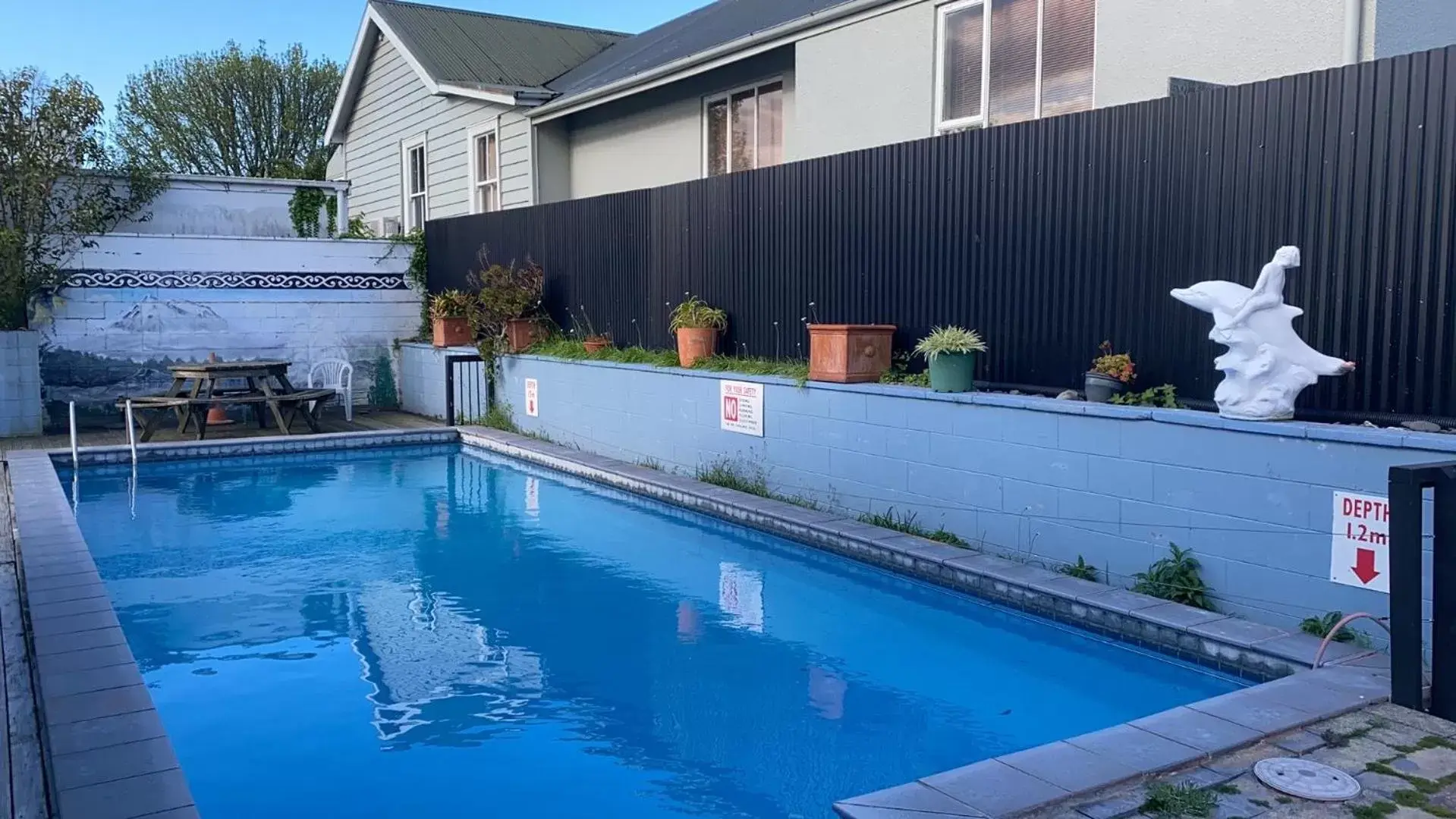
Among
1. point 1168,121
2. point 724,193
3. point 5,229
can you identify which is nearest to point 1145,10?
point 1168,121

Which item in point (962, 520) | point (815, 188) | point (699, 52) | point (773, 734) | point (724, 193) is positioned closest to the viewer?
point (773, 734)

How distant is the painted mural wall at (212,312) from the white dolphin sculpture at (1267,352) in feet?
38.4

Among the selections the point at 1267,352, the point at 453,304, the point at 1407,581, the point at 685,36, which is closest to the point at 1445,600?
the point at 1407,581

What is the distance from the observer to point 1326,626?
4.70 meters

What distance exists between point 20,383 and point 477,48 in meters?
7.73

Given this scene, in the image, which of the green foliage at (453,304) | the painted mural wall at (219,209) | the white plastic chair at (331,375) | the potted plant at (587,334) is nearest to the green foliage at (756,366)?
the potted plant at (587,334)

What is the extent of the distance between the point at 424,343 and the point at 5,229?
455 centimetres

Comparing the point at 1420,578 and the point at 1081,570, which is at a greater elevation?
the point at 1420,578

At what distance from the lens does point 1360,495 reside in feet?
14.9

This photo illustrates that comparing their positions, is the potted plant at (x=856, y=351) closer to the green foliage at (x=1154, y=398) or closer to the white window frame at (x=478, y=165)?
the green foliage at (x=1154, y=398)

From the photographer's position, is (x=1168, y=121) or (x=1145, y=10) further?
(x=1145, y=10)

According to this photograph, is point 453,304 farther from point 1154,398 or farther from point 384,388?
point 1154,398

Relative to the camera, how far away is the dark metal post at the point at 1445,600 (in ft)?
12.2

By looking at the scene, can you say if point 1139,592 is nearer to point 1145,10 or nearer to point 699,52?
point 1145,10
